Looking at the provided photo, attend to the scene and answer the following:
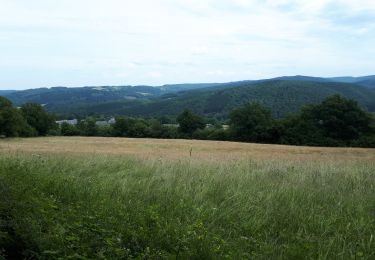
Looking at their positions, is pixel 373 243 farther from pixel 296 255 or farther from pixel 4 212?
pixel 4 212

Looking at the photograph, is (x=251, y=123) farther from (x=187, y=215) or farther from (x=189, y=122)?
(x=187, y=215)

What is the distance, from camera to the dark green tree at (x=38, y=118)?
6812cm

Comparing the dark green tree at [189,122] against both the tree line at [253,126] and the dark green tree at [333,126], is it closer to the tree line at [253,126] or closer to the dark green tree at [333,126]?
the tree line at [253,126]

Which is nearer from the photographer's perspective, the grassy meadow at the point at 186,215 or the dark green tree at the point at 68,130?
the grassy meadow at the point at 186,215

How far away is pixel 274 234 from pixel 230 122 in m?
71.9

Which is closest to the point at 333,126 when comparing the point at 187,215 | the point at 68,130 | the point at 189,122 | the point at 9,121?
the point at 189,122

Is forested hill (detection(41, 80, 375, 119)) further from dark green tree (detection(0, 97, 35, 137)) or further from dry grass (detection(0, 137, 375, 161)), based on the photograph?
dry grass (detection(0, 137, 375, 161))

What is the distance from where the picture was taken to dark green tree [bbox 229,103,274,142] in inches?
2808

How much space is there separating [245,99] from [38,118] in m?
95.3

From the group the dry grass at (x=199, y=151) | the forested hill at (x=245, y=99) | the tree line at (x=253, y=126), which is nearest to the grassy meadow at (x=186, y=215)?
the dry grass at (x=199, y=151)

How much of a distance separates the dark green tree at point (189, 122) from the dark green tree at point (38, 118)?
24017mm

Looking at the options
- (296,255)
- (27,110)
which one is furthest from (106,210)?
(27,110)

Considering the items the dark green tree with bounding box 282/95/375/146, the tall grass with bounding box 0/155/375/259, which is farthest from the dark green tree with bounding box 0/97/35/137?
the tall grass with bounding box 0/155/375/259

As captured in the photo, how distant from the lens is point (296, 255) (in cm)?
414
